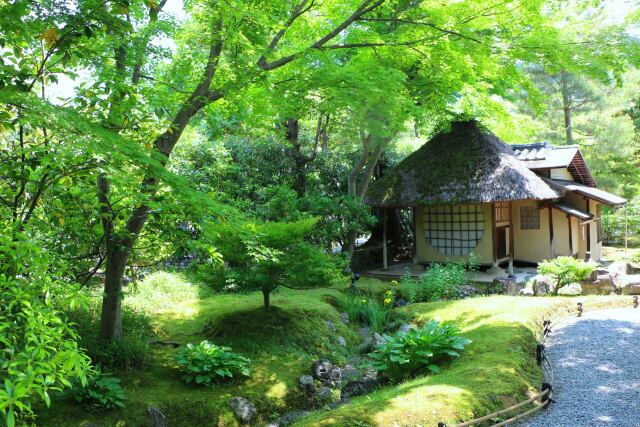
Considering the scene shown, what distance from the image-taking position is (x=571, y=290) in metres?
10.8

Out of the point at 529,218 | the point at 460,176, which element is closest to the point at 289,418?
the point at 460,176

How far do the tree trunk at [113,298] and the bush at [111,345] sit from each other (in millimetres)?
117

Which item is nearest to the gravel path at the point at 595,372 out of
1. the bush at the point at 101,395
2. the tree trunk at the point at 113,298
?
the bush at the point at 101,395

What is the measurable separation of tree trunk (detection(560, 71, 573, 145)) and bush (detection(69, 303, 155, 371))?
2446 cm

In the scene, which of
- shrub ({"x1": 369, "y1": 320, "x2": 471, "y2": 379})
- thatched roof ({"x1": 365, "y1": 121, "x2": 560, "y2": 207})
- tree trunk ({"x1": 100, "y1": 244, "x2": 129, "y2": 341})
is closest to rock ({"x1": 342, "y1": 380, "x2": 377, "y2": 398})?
shrub ({"x1": 369, "y1": 320, "x2": 471, "y2": 379})

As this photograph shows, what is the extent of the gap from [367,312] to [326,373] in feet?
8.24

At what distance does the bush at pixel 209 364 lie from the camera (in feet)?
18.3

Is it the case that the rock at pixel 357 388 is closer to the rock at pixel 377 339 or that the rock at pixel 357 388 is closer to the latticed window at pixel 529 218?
the rock at pixel 377 339

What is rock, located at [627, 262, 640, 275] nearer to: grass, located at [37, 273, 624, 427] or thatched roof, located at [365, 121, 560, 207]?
thatched roof, located at [365, 121, 560, 207]

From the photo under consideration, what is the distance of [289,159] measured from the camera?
14.0m

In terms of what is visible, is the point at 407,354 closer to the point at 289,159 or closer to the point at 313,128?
the point at 289,159

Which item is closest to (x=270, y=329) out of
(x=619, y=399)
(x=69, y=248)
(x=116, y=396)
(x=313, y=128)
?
(x=116, y=396)

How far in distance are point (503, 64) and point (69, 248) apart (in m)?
6.69

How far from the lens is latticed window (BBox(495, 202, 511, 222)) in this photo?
14.1 meters
